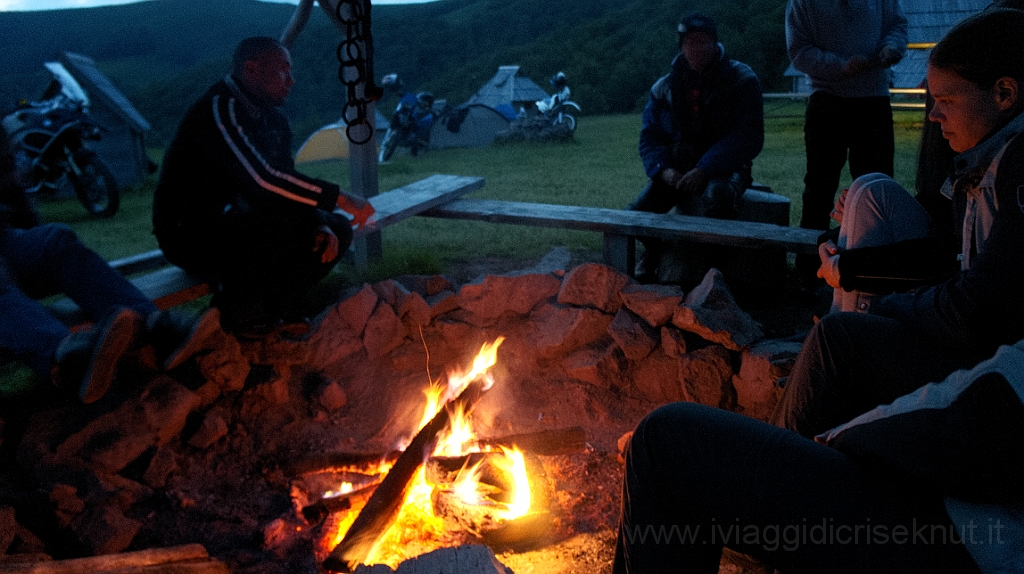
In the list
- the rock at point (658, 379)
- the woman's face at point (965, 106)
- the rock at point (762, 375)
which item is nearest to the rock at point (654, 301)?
the rock at point (658, 379)

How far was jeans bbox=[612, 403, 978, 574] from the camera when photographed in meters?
1.22

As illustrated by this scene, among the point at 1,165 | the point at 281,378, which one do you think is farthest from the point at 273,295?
the point at 1,165

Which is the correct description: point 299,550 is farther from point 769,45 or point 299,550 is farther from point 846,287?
point 769,45

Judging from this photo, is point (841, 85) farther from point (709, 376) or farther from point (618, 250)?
point (709, 376)

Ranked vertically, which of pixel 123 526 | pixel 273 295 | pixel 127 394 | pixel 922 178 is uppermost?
pixel 922 178

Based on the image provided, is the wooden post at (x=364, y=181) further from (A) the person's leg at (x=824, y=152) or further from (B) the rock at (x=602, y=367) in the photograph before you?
(A) the person's leg at (x=824, y=152)

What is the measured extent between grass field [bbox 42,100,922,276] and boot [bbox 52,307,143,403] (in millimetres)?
1469

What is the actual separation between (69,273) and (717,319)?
2.63 meters

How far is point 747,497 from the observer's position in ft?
4.37

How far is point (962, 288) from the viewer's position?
1678 mm

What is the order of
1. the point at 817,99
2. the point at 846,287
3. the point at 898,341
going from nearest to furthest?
the point at 898,341
the point at 846,287
the point at 817,99

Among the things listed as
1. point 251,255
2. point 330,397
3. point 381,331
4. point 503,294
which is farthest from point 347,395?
point 503,294

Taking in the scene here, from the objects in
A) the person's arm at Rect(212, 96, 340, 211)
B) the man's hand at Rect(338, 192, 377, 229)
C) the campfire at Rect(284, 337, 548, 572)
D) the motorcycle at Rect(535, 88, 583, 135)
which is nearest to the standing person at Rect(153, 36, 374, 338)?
the person's arm at Rect(212, 96, 340, 211)

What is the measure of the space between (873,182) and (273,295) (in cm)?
240
